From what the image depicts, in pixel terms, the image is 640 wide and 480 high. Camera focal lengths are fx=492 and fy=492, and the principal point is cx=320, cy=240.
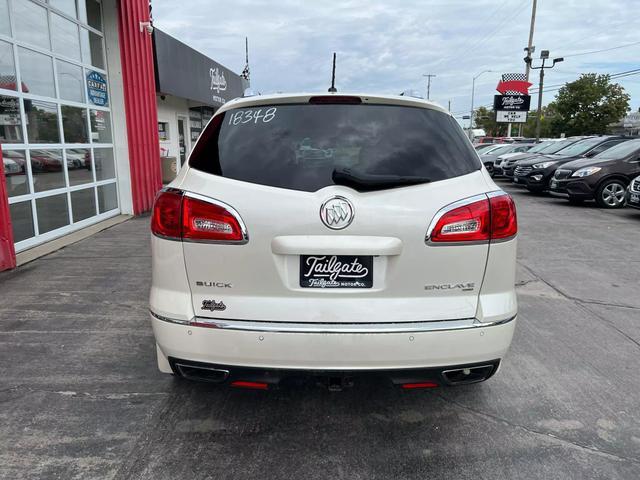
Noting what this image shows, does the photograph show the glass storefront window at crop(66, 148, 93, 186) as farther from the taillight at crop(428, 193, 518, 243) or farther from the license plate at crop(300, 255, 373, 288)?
the taillight at crop(428, 193, 518, 243)

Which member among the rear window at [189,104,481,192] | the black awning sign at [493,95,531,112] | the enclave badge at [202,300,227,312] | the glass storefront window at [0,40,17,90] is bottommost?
the enclave badge at [202,300,227,312]

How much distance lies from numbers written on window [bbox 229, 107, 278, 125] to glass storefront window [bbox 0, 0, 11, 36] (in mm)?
5361

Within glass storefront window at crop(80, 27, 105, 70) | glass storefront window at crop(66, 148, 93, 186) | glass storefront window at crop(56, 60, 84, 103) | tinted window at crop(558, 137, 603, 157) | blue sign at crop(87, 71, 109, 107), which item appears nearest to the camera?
glass storefront window at crop(56, 60, 84, 103)

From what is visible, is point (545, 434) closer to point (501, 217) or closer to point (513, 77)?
point (501, 217)

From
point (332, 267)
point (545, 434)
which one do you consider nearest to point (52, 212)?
point (332, 267)

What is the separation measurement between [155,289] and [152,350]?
4.69ft

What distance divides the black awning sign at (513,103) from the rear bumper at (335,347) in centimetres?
3383

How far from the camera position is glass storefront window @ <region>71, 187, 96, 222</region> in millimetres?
8211

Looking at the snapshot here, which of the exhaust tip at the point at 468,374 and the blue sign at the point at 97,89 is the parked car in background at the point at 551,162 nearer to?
the blue sign at the point at 97,89

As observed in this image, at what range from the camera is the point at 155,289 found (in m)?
2.54

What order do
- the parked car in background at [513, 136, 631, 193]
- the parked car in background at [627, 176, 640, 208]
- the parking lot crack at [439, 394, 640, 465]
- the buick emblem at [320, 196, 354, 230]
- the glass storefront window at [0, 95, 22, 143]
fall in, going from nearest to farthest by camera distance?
the buick emblem at [320, 196, 354, 230], the parking lot crack at [439, 394, 640, 465], the glass storefront window at [0, 95, 22, 143], the parked car in background at [627, 176, 640, 208], the parked car in background at [513, 136, 631, 193]

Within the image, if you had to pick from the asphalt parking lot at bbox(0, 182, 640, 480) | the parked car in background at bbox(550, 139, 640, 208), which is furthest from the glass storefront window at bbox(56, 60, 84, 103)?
the parked car in background at bbox(550, 139, 640, 208)

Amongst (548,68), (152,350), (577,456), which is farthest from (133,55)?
(548,68)

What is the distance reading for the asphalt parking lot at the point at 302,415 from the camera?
250 centimetres
